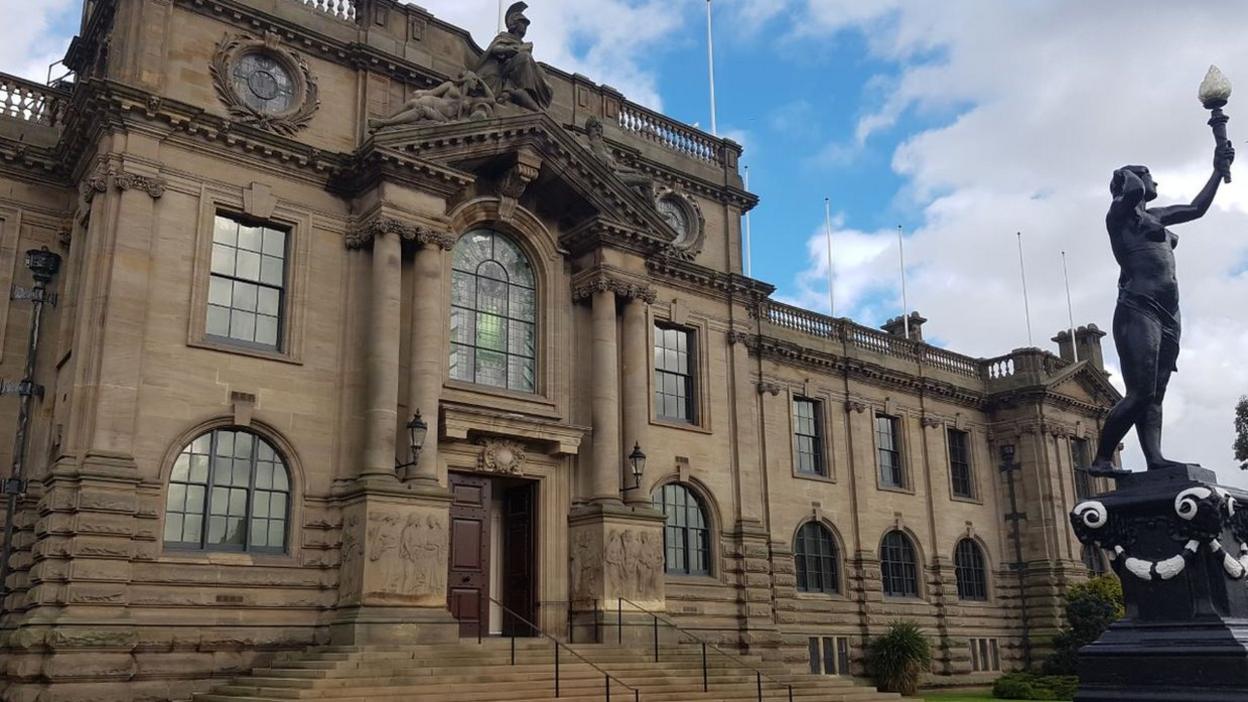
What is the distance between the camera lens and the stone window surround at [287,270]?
19703 mm

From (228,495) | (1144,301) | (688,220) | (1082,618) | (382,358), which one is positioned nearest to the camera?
(1144,301)

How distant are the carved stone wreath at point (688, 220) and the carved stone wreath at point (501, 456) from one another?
8618 mm

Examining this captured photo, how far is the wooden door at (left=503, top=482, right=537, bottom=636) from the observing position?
22.8 m

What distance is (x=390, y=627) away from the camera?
18875 mm

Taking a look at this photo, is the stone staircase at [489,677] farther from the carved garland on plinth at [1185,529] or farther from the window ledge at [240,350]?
the carved garland on plinth at [1185,529]

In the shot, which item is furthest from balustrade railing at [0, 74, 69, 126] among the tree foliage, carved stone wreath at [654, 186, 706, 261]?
the tree foliage

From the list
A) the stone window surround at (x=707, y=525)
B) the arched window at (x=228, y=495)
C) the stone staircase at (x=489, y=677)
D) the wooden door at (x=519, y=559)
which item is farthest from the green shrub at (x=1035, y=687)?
the arched window at (x=228, y=495)

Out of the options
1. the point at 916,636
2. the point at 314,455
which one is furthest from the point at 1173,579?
the point at 916,636

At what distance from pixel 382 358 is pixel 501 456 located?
11.1 ft

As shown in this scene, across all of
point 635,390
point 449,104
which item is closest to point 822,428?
point 635,390

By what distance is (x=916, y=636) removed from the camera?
31.3m

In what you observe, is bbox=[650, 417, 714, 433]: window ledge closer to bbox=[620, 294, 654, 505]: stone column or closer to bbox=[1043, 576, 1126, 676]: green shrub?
bbox=[620, 294, 654, 505]: stone column

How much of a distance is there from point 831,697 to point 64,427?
15052 millimetres

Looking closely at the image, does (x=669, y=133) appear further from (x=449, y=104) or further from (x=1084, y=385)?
(x=1084, y=385)
